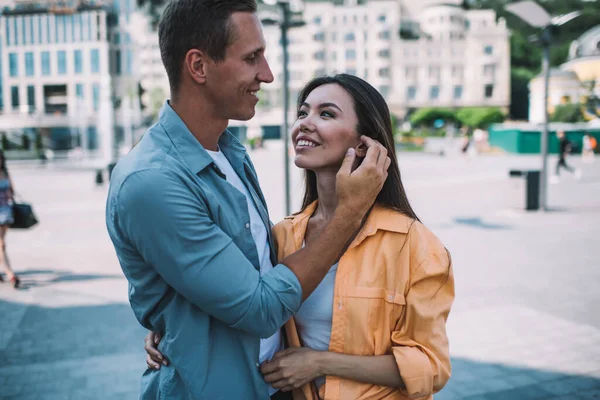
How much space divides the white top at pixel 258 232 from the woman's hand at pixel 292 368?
50 millimetres

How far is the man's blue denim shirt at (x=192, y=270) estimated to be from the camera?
1426 mm

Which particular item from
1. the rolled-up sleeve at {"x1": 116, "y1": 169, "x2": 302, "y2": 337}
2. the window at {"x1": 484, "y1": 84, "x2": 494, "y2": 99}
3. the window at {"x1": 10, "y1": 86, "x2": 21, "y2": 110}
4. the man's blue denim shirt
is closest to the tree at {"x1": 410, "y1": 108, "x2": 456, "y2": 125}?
the window at {"x1": 484, "y1": 84, "x2": 494, "y2": 99}

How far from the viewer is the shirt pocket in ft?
5.99

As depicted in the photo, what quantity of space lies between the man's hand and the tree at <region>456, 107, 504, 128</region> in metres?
75.2

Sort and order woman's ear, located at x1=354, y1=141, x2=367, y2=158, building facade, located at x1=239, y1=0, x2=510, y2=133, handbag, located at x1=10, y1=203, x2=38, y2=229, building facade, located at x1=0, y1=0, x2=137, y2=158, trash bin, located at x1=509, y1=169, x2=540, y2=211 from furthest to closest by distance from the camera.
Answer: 1. building facade, located at x1=0, y1=0, x2=137, y2=158
2. building facade, located at x1=239, y1=0, x2=510, y2=133
3. trash bin, located at x1=509, y1=169, x2=540, y2=211
4. handbag, located at x1=10, y1=203, x2=38, y2=229
5. woman's ear, located at x1=354, y1=141, x2=367, y2=158

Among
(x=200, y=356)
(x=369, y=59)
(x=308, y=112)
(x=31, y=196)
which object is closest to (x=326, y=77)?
(x=308, y=112)

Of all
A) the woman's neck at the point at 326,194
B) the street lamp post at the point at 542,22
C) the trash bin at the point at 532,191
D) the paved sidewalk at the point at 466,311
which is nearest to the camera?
the woman's neck at the point at 326,194

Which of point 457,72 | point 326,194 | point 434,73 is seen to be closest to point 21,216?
point 326,194

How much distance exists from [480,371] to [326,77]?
348 cm

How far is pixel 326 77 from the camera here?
2100mm

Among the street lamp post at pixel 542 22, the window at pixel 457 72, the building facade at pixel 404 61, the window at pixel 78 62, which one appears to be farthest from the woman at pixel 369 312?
the window at pixel 78 62

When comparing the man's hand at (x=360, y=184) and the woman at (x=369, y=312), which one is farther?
the woman at (x=369, y=312)

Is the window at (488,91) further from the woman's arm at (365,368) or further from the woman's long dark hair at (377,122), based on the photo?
the woman's arm at (365,368)

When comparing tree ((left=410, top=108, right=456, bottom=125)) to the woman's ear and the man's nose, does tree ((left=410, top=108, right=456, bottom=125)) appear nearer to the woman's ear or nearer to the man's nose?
the woman's ear
